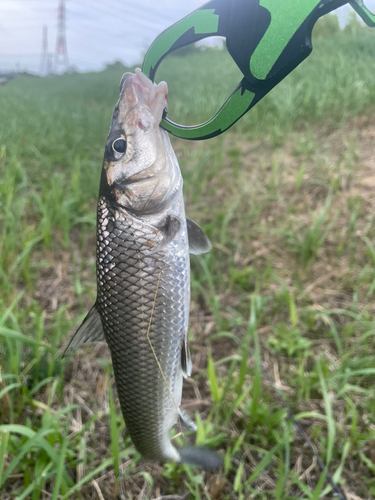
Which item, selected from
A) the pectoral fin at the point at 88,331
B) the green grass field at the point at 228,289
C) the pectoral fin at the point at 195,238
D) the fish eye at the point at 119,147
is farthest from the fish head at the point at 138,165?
the green grass field at the point at 228,289

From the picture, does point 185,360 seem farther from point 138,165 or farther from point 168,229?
point 138,165

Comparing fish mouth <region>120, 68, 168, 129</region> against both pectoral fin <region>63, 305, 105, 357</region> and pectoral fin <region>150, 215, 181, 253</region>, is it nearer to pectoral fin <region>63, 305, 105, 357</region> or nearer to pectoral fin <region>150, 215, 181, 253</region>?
pectoral fin <region>150, 215, 181, 253</region>

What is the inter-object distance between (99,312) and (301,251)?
1973mm

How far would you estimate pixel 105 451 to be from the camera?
5.15 ft

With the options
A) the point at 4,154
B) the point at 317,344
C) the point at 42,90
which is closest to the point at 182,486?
the point at 317,344

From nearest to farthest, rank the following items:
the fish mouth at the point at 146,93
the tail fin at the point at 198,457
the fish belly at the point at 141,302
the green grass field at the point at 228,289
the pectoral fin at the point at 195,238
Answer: the fish mouth at the point at 146,93, the fish belly at the point at 141,302, the pectoral fin at the point at 195,238, the tail fin at the point at 198,457, the green grass field at the point at 228,289

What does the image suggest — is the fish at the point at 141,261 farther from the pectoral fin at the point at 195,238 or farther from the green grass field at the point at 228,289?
the green grass field at the point at 228,289

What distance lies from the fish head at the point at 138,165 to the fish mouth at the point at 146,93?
4 centimetres

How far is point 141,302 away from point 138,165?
0.40 metres

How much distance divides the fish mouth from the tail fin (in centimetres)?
122

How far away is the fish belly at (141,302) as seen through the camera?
2.73 ft

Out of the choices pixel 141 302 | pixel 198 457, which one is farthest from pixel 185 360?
pixel 198 457

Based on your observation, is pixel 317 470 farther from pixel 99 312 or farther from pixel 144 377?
pixel 99 312

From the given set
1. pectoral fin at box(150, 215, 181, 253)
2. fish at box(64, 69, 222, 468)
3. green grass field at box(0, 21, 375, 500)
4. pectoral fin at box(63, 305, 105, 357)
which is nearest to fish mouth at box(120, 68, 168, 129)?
fish at box(64, 69, 222, 468)
